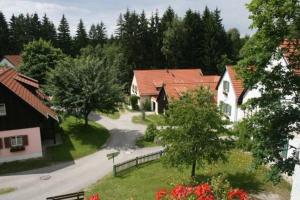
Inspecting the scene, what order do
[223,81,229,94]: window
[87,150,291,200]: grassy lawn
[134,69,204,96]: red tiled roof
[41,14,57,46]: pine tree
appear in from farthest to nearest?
[41,14,57,46]: pine tree, [134,69,204,96]: red tiled roof, [223,81,229,94]: window, [87,150,291,200]: grassy lawn

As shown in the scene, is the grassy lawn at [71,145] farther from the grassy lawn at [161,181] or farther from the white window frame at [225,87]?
the white window frame at [225,87]

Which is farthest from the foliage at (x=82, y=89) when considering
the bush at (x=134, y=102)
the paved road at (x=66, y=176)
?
the bush at (x=134, y=102)

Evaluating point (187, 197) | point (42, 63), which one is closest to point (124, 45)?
point (42, 63)

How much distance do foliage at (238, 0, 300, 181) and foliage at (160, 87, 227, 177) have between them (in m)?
4.20

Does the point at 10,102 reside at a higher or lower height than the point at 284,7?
lower

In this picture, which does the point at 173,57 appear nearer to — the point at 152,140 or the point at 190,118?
the point at 152,140

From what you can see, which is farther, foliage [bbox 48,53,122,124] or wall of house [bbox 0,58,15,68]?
wall of house [bbox 0,58,15,68]

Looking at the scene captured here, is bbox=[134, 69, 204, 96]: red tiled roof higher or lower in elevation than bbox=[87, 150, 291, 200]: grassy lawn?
higher

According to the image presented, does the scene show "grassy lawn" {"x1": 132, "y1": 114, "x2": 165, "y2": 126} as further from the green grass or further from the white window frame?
the green grass

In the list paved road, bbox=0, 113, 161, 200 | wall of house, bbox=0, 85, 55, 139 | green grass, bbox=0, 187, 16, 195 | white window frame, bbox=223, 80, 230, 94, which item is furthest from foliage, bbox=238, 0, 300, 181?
white window frame, bbox=223, 80, 230, 94

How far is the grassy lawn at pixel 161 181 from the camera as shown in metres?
19.5

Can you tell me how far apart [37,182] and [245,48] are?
17.2 metres

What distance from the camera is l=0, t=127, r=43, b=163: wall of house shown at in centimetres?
2502

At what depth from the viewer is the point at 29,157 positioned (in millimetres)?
25875
